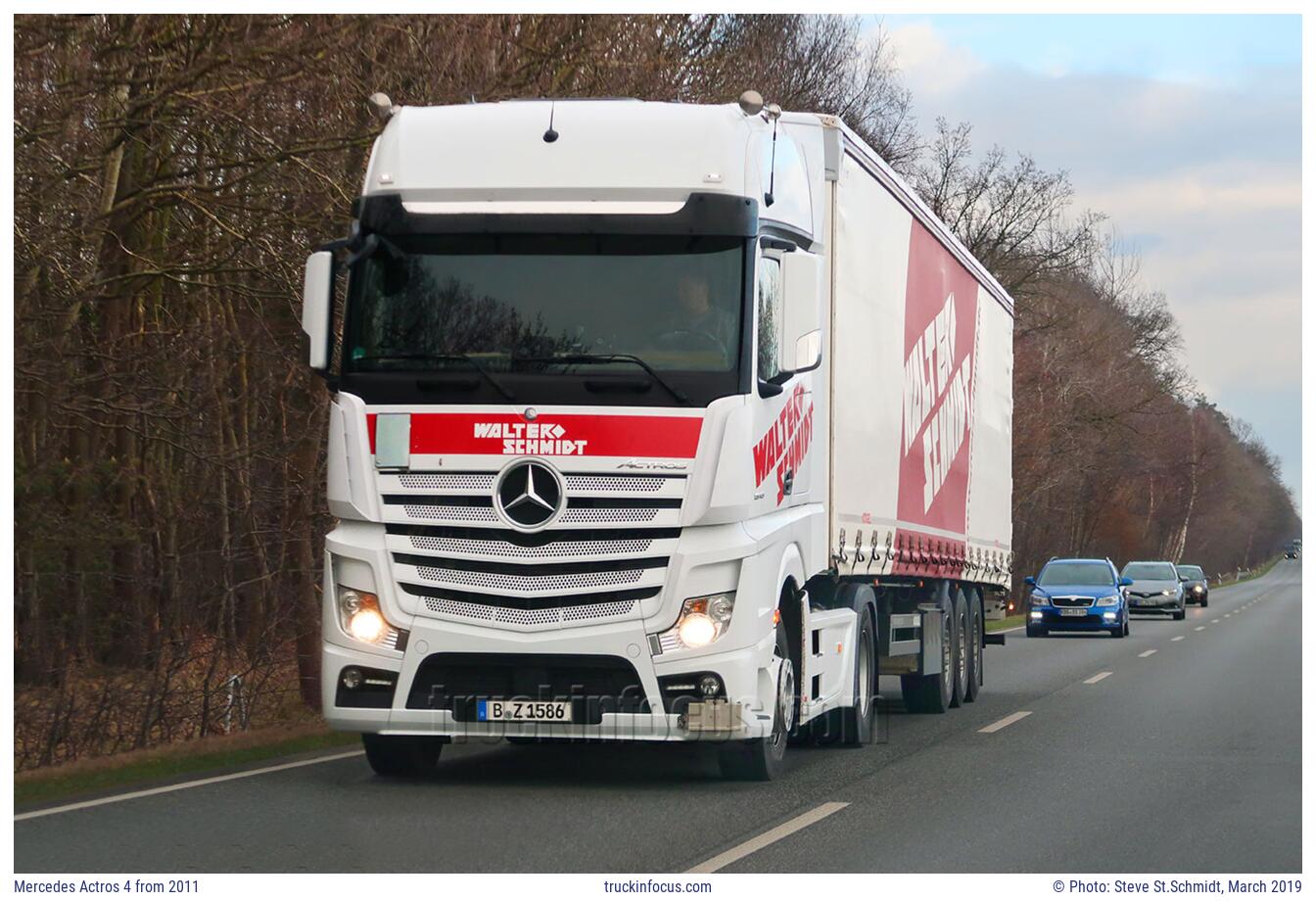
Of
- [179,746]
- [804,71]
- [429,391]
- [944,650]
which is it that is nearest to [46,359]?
[179,746]

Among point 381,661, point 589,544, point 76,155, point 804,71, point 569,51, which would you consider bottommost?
point 381,661

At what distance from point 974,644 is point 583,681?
31.8 feet

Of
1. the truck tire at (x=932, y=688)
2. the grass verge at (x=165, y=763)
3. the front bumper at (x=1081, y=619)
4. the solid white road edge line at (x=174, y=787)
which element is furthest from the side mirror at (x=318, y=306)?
the front bumper at (x=1081, y=619)

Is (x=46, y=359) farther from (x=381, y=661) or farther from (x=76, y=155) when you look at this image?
(x=381, y=661)

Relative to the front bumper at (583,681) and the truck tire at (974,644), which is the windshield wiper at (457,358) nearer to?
the front bumper at (583,681)

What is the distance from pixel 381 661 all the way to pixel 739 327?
2689 millimetres

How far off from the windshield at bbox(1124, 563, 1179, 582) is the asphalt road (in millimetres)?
35965

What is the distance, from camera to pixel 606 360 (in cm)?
1027

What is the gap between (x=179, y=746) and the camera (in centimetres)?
1283

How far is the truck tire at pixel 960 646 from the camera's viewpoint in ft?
58.7

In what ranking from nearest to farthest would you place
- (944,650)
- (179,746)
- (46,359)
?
(179,746) < (46,359) < (944,650)

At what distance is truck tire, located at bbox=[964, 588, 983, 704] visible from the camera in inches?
741

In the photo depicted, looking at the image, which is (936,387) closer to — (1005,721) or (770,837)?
(1005,721)

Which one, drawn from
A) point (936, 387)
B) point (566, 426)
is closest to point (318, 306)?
point (566, 426)
